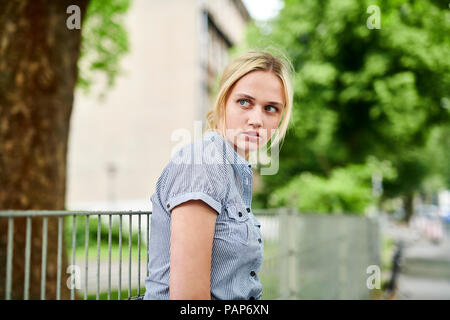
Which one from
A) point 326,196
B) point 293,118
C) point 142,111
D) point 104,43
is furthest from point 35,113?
point 142,111

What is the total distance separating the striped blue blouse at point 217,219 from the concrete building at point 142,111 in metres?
25.9

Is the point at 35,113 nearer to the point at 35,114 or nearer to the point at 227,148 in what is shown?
the point at 35,114

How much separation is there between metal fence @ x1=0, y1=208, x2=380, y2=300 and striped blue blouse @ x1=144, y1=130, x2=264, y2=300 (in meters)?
0.69

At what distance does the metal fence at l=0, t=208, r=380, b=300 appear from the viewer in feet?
7.78

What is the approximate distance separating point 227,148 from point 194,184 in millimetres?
234

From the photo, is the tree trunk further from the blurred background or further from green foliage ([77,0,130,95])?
green foliage ([77,0,130,95])

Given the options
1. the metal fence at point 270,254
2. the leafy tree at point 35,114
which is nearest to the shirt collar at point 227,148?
the metal fence at point 270,254

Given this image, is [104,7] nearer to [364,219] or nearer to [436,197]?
[364,219]

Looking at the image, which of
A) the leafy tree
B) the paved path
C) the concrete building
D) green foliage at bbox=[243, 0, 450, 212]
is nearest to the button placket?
the leafy tree

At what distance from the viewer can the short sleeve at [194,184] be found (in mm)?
1425

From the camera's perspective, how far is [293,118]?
2090 millimetres

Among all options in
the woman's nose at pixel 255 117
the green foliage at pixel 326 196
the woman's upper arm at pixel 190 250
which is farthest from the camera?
the green foliage at pixel 326 196

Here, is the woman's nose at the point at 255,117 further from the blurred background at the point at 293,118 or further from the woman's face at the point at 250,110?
the blurred background at the point at 293,118
